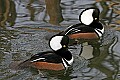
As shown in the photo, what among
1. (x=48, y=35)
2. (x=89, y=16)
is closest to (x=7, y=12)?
(x=48, y=35)

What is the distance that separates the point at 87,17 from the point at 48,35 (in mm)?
922

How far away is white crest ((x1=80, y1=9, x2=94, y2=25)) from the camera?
29.7 ft

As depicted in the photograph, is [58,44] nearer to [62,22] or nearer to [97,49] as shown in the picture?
[97,49]

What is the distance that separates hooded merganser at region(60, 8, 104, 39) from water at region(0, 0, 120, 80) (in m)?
0.17

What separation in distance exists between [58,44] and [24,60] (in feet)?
2.29

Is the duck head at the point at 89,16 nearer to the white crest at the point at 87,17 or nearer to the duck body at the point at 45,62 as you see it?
the white crest at the point at 87,17

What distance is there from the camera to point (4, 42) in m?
8.50

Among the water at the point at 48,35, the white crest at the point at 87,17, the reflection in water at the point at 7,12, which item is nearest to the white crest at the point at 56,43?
the water at the point at 48,35

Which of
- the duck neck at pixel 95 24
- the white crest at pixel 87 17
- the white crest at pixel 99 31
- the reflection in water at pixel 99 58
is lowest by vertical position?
the reflection in water at pixel 99 58

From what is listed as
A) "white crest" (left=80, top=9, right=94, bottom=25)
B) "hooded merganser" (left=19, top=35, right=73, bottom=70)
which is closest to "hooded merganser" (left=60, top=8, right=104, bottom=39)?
"white crest" (left=80, top=9, right=94, bottom=25)

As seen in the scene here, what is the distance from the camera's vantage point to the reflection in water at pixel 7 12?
9.92 meters

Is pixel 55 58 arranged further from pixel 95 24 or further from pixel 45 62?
pixel 95 24

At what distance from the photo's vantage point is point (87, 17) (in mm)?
9141

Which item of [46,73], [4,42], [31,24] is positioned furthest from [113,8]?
[46,73]
